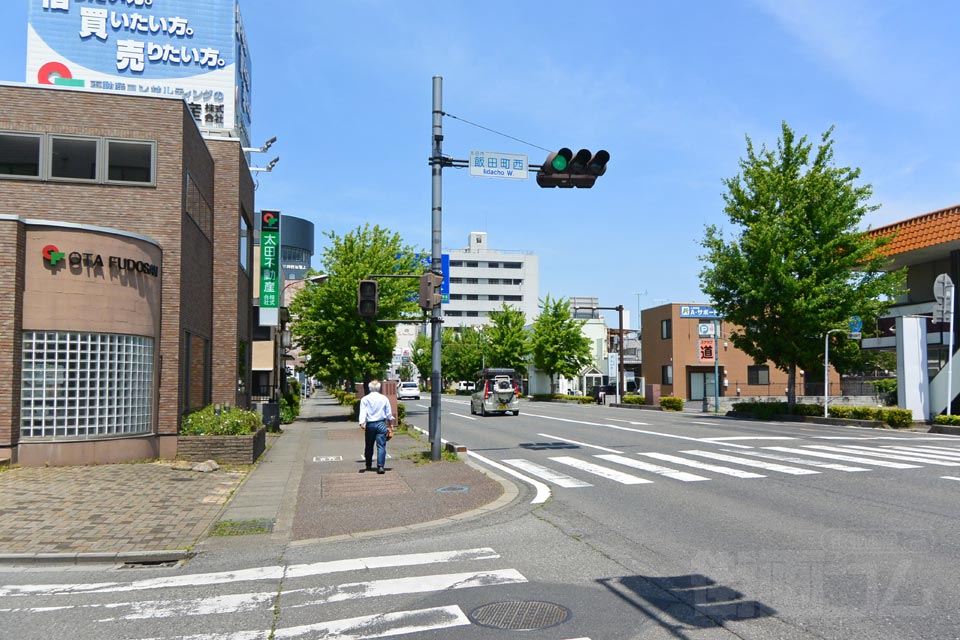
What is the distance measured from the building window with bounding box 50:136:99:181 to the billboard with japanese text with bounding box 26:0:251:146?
40.1 feet

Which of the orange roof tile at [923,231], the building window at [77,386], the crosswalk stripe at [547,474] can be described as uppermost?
the orange roof tile at [923,231]

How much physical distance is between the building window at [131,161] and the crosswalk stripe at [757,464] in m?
13.5

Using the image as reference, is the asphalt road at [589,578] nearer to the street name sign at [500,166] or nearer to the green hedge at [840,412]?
the street name sign at [500,166]

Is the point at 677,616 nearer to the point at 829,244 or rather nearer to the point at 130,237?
the point at 130,237

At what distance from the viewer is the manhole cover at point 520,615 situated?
536 cm

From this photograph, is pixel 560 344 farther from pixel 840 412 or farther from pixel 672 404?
pixel 840 412

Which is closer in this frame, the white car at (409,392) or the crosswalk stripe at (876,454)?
the crosswalk stripe at (876,454)

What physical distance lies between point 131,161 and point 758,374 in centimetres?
5443

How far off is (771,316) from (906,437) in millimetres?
12793

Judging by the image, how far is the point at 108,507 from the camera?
33.5 feet

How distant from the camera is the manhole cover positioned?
5.36m

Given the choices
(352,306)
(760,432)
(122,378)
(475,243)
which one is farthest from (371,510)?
(475,243)

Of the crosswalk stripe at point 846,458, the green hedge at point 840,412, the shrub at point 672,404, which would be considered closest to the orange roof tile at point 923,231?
the green hedge at point 840,412

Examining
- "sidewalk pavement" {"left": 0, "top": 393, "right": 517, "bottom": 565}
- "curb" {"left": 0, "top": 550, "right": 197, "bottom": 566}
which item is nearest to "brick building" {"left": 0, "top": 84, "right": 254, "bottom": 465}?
"sidewalk pavement" {"left": 0, "top": 393, "right": 517, "bottom": 565}
